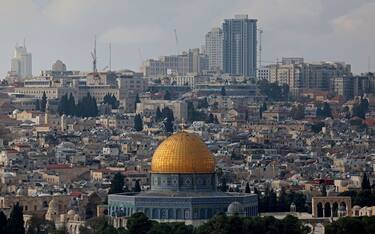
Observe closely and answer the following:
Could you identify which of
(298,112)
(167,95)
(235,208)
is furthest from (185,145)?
(167,95)

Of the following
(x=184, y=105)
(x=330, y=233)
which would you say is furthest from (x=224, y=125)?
(x=330, y=233)

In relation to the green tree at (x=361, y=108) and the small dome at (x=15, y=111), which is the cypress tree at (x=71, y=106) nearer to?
the small dome at (x=15, y=111)

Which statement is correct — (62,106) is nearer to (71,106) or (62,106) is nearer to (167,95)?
(71,106)

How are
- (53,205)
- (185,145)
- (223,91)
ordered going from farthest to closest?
1. (223,91)
2. (53,205)
3. (185,145)

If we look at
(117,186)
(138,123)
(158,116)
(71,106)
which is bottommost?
(117,186)

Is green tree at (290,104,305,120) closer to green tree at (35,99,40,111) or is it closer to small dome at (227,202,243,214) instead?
green tree at (35,99,40,111)

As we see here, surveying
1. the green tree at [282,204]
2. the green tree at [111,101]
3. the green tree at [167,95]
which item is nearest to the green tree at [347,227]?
the green tree at [282,204]

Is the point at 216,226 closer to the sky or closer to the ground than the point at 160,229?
closer to the sky
